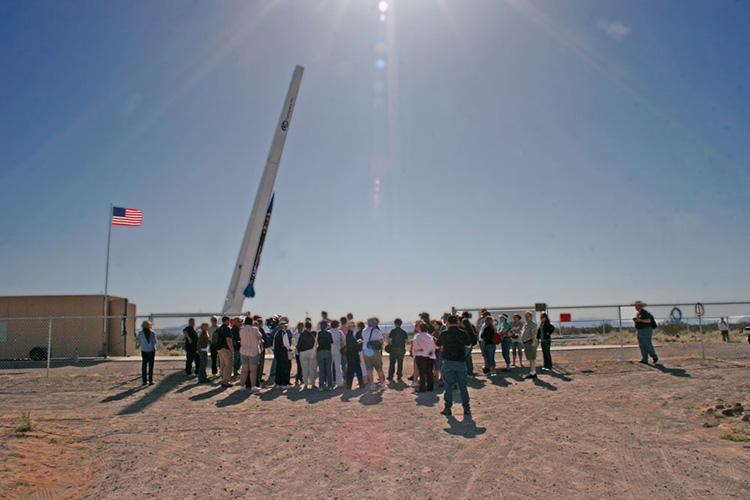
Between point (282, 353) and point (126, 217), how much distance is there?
16.9 metres

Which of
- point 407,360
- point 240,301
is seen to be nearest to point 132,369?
point 240,301

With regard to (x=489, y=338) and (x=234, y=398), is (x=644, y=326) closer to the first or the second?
(x=489, y=338)

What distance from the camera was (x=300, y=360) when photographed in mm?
12594

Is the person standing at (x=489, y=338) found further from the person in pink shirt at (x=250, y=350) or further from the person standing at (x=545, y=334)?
the person in pink shirt at (x=250, y=350)

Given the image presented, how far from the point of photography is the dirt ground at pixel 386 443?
5.22 m

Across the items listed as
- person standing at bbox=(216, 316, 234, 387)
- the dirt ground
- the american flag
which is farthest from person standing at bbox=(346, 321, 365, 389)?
the american flag

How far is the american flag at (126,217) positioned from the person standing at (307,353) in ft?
55.0

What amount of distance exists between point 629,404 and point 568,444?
131 inches

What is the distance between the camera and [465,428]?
25.2 feet

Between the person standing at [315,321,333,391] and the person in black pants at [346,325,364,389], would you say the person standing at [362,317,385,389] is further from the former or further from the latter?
the person standing at [315,321,333,391]

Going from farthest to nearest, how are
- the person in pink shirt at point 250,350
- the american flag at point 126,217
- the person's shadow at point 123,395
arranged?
1. the american flag at point 126,217
2. the person in pink shirt at point 250,350
3. the person's shadow at point 123,395

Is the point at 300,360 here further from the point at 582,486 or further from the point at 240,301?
the point at 582,486

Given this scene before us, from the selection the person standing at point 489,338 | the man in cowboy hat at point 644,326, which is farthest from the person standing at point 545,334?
the man in cowboy hat at point 644,326

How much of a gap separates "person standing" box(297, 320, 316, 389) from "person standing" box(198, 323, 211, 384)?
9.06 ft
